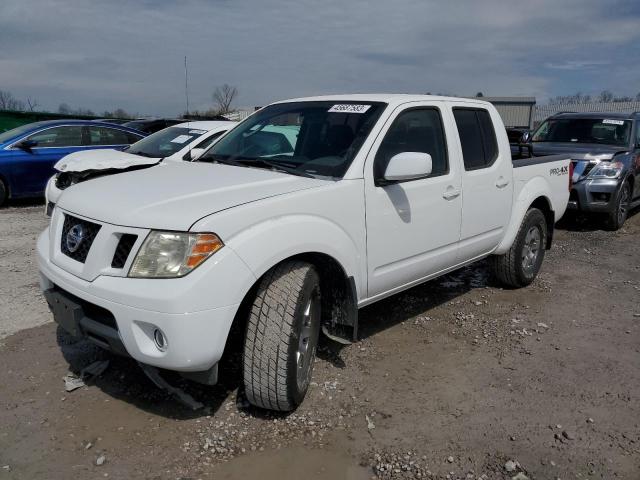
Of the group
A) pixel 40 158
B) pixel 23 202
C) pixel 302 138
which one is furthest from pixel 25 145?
pixel 302 138

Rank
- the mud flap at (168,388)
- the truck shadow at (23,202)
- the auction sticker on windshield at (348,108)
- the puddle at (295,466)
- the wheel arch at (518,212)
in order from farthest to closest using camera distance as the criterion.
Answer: the truck shadow at (23,202) < the wheel arch at (518,212) < the auction sticker on windshield at (348,108) < the mud flap at (168,388) < the puddle at (295,466)

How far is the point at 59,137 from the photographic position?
9.99 meters

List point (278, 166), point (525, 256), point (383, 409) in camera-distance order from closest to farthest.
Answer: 1. point (383, 409)
2. point (278, 166)
3. point (525, 256)

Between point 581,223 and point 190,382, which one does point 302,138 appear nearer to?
point 190,382

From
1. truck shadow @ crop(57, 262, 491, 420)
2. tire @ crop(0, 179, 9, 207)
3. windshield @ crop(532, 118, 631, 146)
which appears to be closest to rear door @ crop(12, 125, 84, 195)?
Answer: tire @ crop(0, 179, 9, 207)

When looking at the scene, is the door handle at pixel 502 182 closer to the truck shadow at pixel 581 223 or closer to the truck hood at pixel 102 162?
the truck hood at pixel 102 162

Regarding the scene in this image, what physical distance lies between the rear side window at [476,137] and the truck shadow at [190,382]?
1391 millimetres

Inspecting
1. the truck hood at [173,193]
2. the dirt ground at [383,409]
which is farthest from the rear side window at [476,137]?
the truck hood at [173,193]

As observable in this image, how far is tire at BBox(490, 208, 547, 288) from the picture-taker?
525cm

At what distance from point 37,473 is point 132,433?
49cm

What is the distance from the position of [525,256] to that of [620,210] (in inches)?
160

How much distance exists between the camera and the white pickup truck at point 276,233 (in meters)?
2.67

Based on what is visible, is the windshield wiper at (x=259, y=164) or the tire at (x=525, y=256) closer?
the windshield wiper at (x=259, y=164)

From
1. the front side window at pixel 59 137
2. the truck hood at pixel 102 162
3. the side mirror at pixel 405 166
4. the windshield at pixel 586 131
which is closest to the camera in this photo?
the side mirror at pixel 405 166
